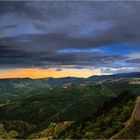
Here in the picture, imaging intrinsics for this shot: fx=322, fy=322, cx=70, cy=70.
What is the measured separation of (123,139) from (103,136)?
45818 mm

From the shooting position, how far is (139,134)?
168 metres

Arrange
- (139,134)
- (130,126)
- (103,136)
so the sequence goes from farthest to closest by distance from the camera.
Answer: (103,136), (130,126), (139,134)

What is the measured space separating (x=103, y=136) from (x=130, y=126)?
22.4m

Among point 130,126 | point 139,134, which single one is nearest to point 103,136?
point 130,126

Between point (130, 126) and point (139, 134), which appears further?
point (130, 126)

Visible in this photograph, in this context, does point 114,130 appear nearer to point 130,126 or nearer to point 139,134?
point 130,126

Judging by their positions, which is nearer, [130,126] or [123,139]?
[123,139]

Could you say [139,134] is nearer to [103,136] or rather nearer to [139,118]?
[139,118]

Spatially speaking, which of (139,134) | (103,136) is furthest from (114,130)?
(139,134)

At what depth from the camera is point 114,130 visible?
194 meters

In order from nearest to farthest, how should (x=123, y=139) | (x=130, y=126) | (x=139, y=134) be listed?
(x=123, y=139)
(x=139, y=134)
(x=130, y=126)

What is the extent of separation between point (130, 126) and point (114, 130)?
521 inches

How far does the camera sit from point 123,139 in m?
155

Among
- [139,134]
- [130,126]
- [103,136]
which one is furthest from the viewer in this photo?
[103,136]
